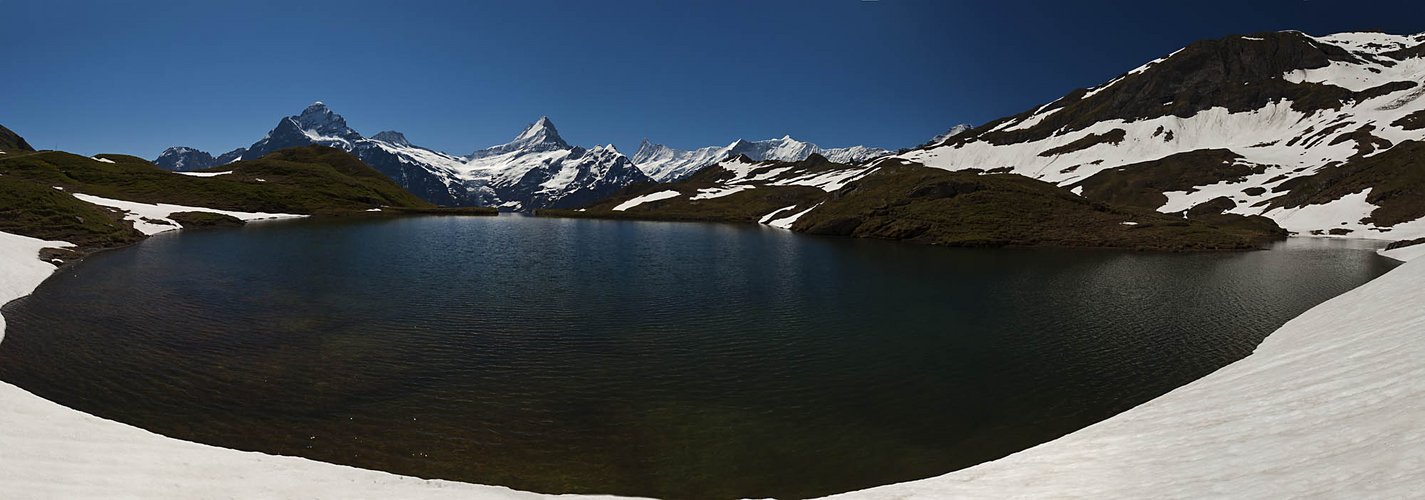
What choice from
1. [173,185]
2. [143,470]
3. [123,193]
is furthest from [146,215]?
[143,470]

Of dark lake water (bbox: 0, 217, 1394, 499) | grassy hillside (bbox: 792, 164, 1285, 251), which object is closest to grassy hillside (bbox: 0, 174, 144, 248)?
dark lake water (bbox: 0, 217, 1394, 499)

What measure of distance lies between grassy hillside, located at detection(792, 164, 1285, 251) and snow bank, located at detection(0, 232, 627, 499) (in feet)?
321

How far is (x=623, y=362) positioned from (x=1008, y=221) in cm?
9913

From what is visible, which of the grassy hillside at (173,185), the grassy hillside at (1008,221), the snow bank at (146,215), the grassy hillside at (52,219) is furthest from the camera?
the grassy hillside at (173,185)

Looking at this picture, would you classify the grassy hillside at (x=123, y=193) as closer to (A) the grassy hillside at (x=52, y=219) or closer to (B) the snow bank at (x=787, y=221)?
(A) the grassy hillside at (x=52, y=219)

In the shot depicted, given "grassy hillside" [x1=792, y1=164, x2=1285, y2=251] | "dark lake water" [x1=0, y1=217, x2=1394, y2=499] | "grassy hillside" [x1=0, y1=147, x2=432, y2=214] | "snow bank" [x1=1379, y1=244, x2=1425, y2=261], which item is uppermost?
"grassy hillside" [x1=0, y1=147, x2=432, y2=214]

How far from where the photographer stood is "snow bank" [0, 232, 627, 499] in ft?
37.5

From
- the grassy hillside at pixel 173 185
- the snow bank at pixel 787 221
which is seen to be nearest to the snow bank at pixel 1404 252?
the snow bank at pixel 787 221

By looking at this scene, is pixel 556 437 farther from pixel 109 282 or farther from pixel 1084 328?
pixel 109 282

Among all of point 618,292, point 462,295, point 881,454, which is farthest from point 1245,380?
point 462,295

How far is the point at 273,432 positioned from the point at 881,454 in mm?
20126

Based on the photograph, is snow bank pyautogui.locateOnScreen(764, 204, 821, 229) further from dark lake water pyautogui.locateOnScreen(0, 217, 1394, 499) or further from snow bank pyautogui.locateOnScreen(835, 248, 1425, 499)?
snow bank pyautogui.locateOnScreen(835, 248, 1425, 499)

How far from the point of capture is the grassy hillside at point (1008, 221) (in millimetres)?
95062

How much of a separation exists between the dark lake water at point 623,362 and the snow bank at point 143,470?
2.10 metres
